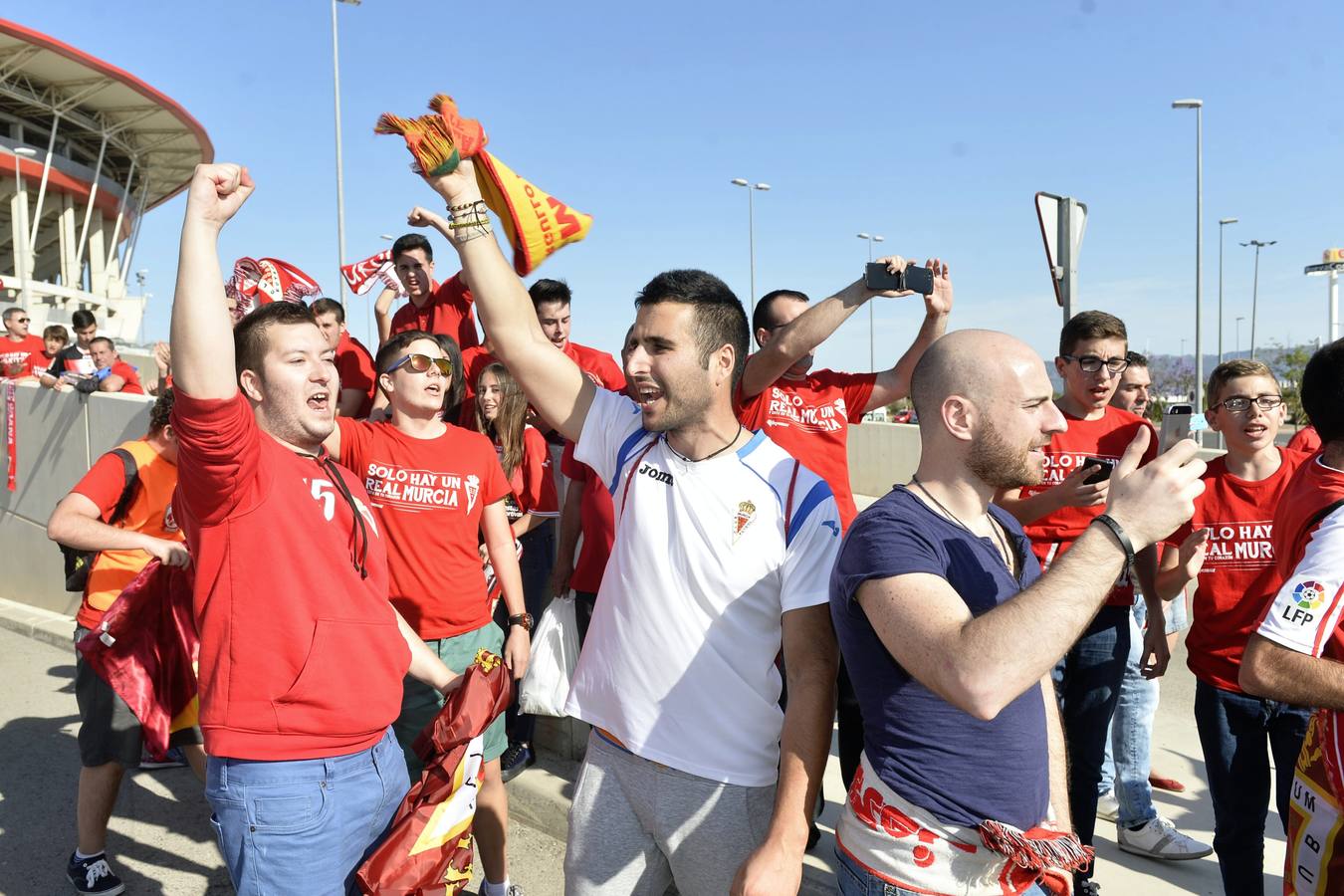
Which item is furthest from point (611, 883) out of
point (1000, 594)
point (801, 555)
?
point (1000, 594)

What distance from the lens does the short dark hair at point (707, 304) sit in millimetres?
2441

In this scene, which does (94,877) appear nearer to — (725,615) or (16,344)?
(725,615)

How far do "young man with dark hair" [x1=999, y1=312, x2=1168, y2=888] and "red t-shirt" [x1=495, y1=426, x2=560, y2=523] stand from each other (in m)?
2.44

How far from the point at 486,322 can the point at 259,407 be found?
0.67 meters

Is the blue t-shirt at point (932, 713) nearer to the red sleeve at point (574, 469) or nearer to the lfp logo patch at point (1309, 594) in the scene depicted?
the lfp logo patch at point (1309, 594)

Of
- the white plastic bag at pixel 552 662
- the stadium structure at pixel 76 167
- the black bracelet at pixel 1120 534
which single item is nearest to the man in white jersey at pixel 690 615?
the black bracelet at pixel 1120 534

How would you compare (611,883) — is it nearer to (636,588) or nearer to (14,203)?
(636,588)

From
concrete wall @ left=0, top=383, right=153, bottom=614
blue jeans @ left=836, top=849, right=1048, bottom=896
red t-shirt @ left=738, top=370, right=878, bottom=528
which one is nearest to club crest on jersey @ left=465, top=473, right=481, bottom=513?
red t-shirt @ left=738, top=370, right=878, bottom=528

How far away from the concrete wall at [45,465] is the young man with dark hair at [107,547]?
3.69 meters

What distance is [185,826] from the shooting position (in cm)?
469

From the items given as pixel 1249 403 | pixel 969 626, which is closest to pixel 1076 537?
pixel 1249 403

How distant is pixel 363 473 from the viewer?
3.72 meters

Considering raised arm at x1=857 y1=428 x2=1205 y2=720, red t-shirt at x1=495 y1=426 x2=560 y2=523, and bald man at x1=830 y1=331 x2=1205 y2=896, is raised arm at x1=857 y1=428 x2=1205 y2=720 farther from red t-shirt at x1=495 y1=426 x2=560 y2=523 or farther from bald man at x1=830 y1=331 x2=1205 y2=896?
red t-shirt at x1=495 y1=426 x2=560 y2=523

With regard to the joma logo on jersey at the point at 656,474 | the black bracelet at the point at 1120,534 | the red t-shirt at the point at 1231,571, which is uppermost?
the joma logo on jersey at the point at 656,474
